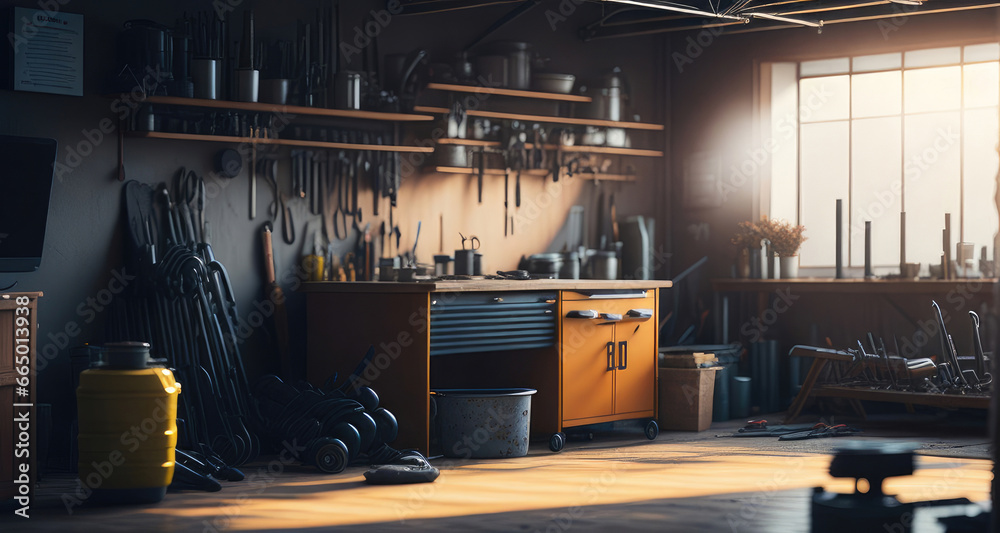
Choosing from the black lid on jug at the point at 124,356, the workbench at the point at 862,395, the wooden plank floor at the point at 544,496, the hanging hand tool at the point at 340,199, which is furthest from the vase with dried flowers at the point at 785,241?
the black lid on jug at the point at 124,356

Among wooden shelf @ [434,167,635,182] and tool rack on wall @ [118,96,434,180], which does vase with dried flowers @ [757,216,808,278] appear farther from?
tool rack on wall @ [118,96,434,180]

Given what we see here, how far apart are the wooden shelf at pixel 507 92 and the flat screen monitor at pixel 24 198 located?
97.0 inches

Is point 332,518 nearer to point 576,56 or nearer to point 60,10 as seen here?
point 60,10

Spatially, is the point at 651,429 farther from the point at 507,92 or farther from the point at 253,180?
the point at 253,180

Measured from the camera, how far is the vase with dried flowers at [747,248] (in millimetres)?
7891

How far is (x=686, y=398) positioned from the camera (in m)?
6.87

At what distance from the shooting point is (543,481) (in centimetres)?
504

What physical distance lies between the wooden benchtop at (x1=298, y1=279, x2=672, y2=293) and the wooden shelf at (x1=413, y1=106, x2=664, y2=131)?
1257 millimetres

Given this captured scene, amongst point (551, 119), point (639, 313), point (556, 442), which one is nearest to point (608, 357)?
point (639, 313)

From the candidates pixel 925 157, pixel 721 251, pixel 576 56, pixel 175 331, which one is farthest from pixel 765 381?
pixel 175 331

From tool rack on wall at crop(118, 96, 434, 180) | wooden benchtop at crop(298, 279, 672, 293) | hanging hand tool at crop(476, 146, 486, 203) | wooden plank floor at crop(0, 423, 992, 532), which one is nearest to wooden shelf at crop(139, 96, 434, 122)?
tool rack on wall at crop(118, 96, 434, 180)

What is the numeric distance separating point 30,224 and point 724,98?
513 centimetres

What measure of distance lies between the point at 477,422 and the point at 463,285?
72 cm

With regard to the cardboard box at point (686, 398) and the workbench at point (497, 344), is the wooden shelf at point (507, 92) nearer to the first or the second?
the workbench at point (497, 344)
